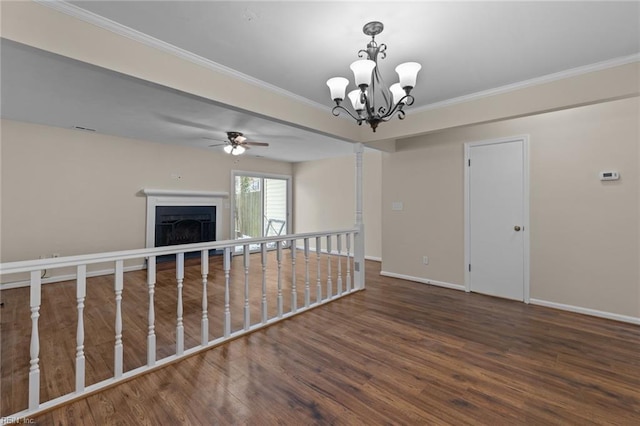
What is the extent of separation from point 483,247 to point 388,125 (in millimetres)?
2060

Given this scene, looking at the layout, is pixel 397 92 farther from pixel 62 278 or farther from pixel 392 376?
pixel 62 278

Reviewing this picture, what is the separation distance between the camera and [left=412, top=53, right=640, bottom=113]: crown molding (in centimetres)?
237

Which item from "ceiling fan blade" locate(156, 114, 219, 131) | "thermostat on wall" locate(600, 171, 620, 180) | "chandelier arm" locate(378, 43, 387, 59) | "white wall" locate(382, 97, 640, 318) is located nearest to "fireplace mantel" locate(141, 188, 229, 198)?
"ceiling fan blade" locate(156, 114, 219, 131)

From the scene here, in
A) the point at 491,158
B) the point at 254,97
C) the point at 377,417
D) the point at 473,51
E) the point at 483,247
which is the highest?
the point at 473,51

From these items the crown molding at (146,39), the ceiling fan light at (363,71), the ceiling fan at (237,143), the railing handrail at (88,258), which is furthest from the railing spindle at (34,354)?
the ceiling fan at (237,143)

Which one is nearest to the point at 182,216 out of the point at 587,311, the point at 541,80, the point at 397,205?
the point at 397,205

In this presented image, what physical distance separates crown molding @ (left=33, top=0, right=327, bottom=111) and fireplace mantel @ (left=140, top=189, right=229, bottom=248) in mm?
3694

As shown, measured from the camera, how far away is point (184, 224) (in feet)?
19.4

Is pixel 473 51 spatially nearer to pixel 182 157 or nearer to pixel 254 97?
pixel 254 97

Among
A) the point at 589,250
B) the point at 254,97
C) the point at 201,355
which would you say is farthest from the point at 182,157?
the point at 589,250

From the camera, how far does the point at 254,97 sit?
2.74 m

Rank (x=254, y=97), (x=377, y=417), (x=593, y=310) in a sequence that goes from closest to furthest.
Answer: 1. (x=377, y=417)
2. (x=254, y=97)
3. (x=593, y=310)

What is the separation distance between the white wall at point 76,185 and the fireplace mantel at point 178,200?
0.37 feet

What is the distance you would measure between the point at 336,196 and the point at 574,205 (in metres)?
4.50
